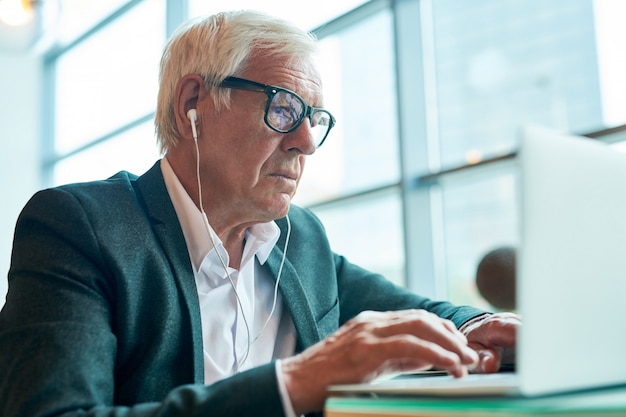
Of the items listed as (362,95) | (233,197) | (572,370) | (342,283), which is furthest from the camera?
(362,95)

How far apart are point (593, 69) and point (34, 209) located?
2415mm

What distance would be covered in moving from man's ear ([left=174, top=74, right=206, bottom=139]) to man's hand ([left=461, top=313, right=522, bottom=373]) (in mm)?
732

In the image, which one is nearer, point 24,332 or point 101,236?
point 24,332

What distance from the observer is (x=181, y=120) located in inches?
62.2

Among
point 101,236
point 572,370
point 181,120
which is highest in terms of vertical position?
point 181,120

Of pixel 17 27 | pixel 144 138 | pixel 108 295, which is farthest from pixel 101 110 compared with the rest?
pixel 108 295

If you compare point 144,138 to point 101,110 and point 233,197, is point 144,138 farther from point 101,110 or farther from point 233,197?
point 233,197

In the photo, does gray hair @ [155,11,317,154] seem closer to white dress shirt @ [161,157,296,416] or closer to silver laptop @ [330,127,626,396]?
white dress shirt @ [161,157,296,416]

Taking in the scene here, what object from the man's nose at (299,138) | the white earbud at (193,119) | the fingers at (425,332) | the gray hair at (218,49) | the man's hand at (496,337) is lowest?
the man's hand at (496,337)

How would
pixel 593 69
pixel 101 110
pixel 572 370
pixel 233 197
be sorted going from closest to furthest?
pixel 572 370, pixel 233 197, pixel 593 69, pixel 101 110

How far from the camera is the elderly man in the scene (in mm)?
891

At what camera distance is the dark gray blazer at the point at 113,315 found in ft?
3.19

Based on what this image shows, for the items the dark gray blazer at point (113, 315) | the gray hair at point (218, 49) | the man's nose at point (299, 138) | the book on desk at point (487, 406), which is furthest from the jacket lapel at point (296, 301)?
the book on desk at point (487, 406)

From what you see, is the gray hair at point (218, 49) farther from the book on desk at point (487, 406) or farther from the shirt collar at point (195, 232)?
the book on desk at point (487, 406)
